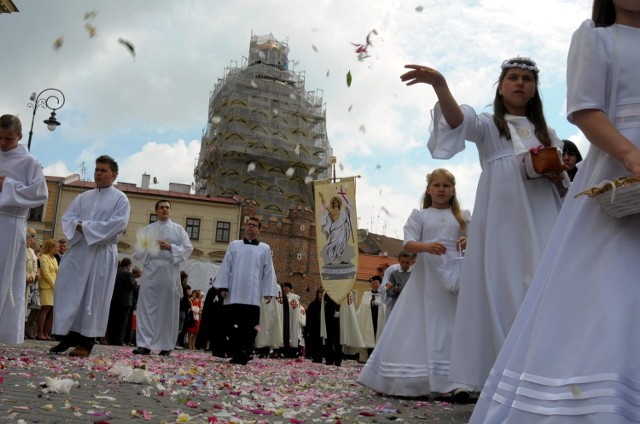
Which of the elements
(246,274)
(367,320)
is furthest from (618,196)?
(367,320)

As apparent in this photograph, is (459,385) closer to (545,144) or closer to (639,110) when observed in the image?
(545,144)

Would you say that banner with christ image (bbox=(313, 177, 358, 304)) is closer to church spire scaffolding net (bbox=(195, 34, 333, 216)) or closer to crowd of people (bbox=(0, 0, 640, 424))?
crowd of people (bbox=(0, 0, 640, 424))

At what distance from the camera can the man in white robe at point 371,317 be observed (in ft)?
64.2

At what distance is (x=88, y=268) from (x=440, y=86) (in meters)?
6.14

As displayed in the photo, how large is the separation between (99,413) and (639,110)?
10.5 feet

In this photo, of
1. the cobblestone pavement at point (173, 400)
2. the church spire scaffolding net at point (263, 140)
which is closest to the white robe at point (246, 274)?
the cobblestone pavement at point (173, 400)

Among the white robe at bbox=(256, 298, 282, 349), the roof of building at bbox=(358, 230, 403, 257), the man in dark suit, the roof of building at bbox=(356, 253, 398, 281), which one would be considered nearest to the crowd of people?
the man in dark suit

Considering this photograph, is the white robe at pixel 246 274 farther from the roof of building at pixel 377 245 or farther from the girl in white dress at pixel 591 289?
the roof of building at pixel 377 245

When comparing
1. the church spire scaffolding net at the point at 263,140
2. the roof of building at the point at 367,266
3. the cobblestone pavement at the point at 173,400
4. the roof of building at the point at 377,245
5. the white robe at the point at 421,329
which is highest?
the church spire scaffolding net at the point at 263,140

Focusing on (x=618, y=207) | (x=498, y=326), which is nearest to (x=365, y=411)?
(x=498, y=326)

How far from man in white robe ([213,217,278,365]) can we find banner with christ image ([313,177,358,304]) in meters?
2.81

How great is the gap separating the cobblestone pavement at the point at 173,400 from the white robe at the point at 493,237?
65 centimetres

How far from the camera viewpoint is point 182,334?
73.3 ft

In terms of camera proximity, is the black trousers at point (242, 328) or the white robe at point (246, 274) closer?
the black trousers at point (242, 328)
